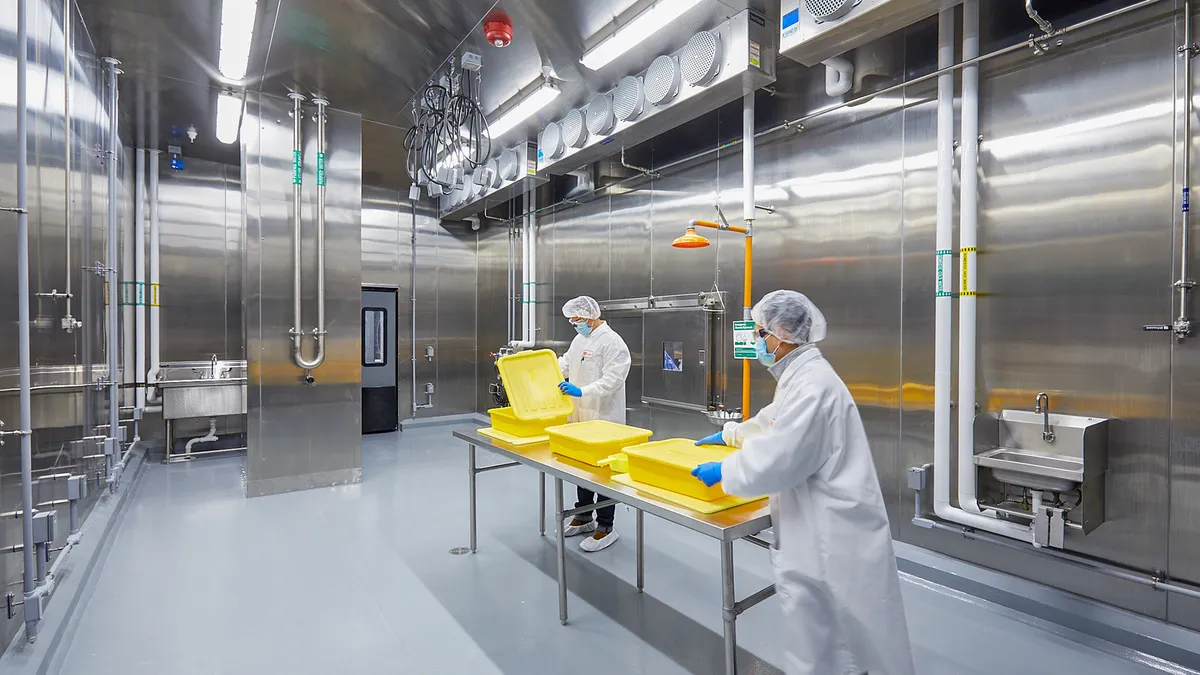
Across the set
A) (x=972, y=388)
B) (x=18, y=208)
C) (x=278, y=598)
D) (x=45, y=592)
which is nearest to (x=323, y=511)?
(x=278, y=598)

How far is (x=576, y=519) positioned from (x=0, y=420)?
282cm

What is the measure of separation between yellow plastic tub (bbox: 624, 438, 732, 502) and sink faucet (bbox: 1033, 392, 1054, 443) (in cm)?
157

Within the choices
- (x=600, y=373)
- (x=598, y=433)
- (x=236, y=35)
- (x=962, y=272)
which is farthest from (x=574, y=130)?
(x=962, y=272)

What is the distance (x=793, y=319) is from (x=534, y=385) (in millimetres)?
1690

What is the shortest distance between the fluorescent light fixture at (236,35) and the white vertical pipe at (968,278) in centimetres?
379

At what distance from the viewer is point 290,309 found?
4.62 m

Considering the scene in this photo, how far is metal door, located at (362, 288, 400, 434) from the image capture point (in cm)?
724

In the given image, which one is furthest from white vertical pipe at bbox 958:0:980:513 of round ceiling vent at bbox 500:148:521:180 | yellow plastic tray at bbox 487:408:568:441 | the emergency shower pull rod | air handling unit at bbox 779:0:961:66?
the emergency shower pull rod

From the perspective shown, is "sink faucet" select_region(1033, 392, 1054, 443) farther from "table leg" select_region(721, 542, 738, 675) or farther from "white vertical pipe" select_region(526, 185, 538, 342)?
"white vertical pipe" select_region(526, 185, 538, 342)

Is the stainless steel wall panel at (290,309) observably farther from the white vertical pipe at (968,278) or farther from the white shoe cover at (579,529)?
the white vertical pipe at (968,278)

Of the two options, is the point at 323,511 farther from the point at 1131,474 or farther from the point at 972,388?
the point at 1131,474

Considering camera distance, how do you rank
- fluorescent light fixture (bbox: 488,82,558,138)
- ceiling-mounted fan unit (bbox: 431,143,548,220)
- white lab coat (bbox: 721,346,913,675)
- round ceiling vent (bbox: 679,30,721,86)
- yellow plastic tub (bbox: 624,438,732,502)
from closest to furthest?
1. white lab coat (bbox: 721,346,913,675)
2. yellow plastic tub (bbox: 624,438,732,502)
3. round ceiling vent (bbox: 679,30,721,86)
4. fluorescent light fixture (bbox: 488,82,558,138)
5. ceiling-mounted fan unit (bbox: 431,143,548,220)

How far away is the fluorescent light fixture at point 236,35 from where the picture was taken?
3268 mm

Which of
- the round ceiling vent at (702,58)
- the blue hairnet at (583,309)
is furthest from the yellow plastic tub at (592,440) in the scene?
the round ceiling vent at (702,58)
